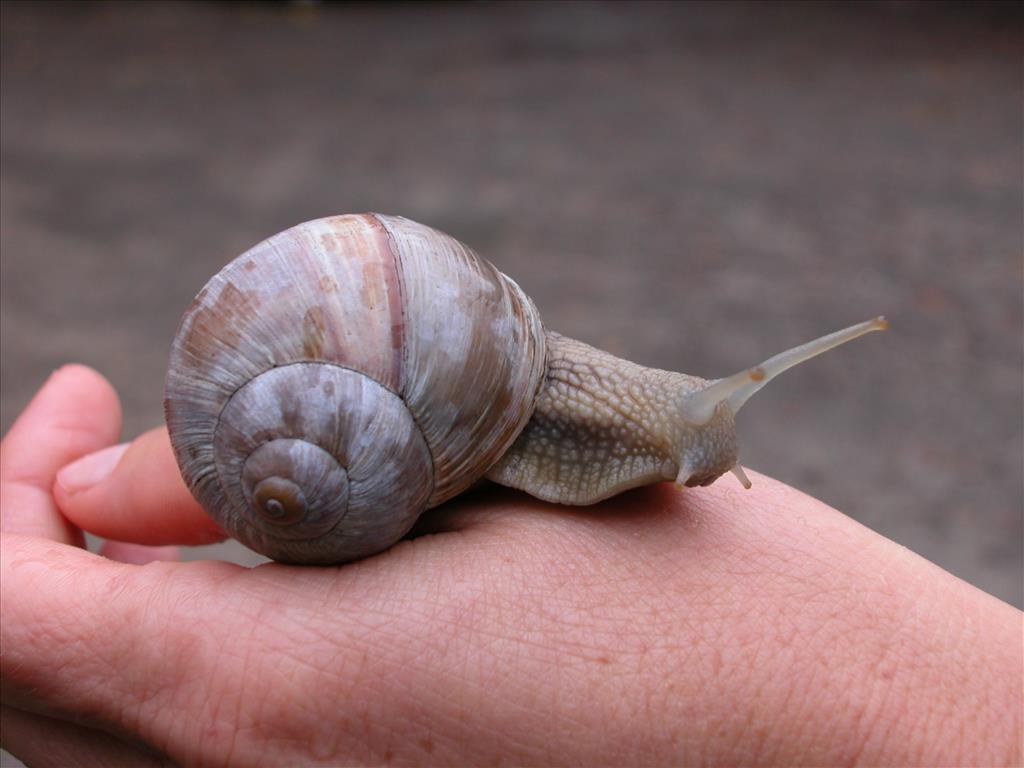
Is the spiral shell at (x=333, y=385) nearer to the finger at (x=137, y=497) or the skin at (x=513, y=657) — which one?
the skin at (x=513, y=657)

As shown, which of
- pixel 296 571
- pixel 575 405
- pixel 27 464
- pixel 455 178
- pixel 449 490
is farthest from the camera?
pixel 455 178

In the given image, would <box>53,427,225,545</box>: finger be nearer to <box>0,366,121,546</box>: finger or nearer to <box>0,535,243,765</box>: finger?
<box>0,366,121,546</box>: finger

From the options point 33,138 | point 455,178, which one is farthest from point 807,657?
point 33,138

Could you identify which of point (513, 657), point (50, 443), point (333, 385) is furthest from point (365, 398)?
point (50, 443)

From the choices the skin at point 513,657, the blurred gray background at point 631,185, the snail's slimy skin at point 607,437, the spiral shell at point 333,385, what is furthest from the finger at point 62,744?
the blurred gray background at point 631,185

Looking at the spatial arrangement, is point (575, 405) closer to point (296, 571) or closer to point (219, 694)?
point (296, 571)

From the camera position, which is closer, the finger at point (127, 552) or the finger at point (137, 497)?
the finger at point (137, 497)
